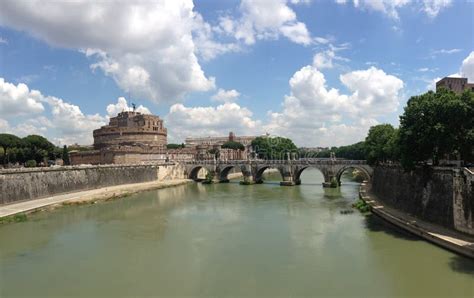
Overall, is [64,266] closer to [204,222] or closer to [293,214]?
[204,222]

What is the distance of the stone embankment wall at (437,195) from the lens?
16797 millimetres

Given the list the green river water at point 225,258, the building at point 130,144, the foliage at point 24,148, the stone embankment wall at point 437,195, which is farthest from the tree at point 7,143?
the stone embankment wall at point 437,195

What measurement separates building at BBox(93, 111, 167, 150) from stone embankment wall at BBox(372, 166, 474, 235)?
191 ft

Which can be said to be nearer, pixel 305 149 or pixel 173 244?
pixel 173 244

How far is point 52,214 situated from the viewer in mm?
28188

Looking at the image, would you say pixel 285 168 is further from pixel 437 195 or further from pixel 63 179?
pixel 437 195

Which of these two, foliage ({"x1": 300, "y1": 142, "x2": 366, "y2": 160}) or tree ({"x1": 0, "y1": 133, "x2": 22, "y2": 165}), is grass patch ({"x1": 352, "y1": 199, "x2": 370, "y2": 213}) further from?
foliage ({"x1": 300, "y1": 142, "x2": 366, "y2": 160})

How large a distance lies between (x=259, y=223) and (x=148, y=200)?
16948 millimetres

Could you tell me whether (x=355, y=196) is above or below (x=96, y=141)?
below

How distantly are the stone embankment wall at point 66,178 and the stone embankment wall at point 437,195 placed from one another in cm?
2920

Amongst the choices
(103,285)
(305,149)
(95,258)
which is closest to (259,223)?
(95,258)

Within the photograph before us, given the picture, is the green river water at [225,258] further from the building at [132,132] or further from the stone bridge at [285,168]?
the building at [132,132]

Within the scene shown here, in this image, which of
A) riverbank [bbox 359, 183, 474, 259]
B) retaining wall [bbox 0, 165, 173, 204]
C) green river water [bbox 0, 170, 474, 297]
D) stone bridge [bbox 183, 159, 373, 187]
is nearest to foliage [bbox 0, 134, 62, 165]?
retaining wall [bbox 0, 165, 173, 204]

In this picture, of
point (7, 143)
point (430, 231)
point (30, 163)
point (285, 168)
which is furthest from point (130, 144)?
point (430, 231)
